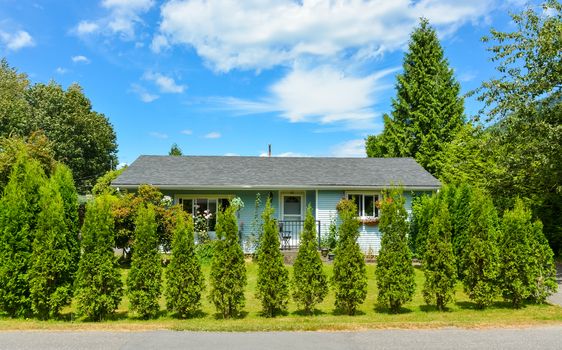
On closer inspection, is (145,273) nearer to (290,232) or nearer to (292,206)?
(290,232)

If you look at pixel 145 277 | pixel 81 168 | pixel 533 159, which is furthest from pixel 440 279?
pixel 81 168

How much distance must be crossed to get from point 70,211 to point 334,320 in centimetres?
518

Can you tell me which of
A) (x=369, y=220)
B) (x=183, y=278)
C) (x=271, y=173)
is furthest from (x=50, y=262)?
(x=369, y=220)

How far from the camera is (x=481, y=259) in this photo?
786 cm

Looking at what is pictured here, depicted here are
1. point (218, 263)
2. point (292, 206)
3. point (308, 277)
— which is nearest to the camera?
point (218, 263)

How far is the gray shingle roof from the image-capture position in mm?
17016

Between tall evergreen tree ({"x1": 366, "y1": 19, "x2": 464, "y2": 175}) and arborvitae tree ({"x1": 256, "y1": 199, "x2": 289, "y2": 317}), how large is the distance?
24.4m

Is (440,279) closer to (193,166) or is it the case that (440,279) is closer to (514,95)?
(514,95)

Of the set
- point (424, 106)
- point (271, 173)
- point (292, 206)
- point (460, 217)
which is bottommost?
point (460, 217)

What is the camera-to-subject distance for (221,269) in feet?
23.9

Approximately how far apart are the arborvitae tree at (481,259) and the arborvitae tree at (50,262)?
7312 millimetres

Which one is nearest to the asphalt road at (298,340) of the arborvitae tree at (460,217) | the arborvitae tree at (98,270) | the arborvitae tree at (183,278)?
the arborvitae tree at (98,270)

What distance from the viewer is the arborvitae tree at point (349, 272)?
742 cm

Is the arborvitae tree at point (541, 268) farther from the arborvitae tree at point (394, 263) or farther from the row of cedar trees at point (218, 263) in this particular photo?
the arborvitae tree at point (394, 263)
